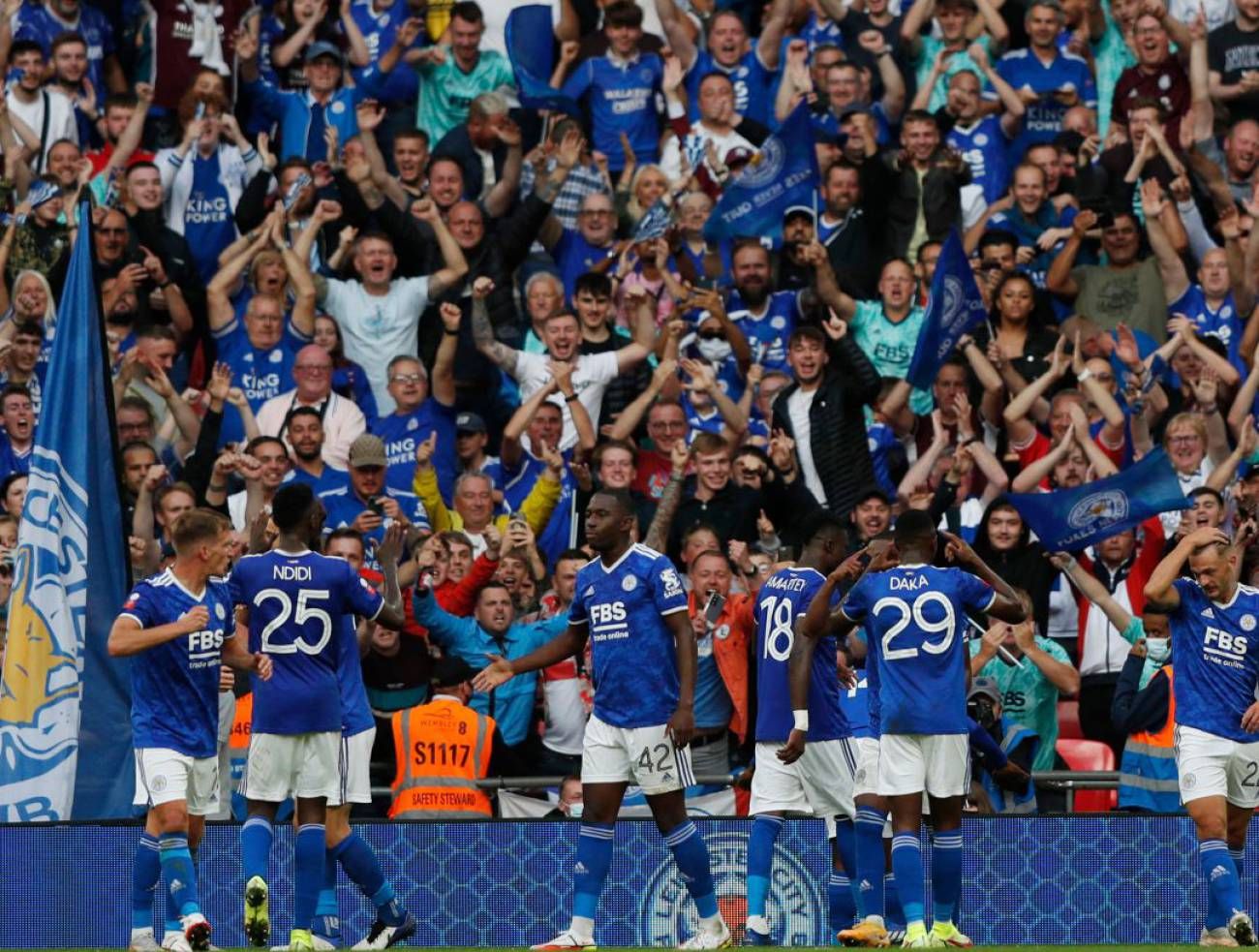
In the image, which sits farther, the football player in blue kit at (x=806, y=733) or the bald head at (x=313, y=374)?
the bald head at (x=313, y=374)

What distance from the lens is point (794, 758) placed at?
14109mm

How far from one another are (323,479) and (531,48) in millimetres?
6145

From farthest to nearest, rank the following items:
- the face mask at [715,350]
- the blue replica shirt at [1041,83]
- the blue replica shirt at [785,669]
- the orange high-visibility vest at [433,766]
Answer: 1. the blue replica shirt at [1041,83]
2. the face mask at [715,350]
3. the orange high-visibility vest at [433,766]
4. the blue replica shirt at [785,669]

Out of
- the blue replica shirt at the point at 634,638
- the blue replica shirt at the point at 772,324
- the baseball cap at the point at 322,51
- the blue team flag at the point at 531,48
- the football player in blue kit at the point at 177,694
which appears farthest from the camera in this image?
the baseball cap at the point at 322,51

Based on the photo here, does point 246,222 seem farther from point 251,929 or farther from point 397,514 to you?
point 251,929

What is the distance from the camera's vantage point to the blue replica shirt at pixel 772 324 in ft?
66.3

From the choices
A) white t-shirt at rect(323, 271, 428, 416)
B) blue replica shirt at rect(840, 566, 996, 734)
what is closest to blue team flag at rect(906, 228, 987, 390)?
white t-shirt at rect(323, 271, 428, 416)

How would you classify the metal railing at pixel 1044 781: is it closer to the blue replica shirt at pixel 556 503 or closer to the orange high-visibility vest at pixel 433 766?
the orange high-visibility vest at pixel 433 766

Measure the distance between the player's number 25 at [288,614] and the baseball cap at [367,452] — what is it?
14.7 feet

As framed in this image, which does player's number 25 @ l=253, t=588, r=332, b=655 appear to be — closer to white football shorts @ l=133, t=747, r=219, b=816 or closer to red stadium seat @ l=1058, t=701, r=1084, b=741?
white football shorts @ l=133, t=747, r=219, b=816

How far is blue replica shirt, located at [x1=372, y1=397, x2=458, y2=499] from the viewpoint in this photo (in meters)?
19.4

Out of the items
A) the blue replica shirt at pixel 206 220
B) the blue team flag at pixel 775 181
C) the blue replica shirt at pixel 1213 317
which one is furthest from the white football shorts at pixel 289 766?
the blue replica shirt at pixel 1213 317

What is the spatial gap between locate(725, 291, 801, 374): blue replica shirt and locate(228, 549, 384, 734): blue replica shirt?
7067 mm

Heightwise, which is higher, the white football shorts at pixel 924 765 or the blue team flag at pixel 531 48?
the blue team flag at pixel 531 48
